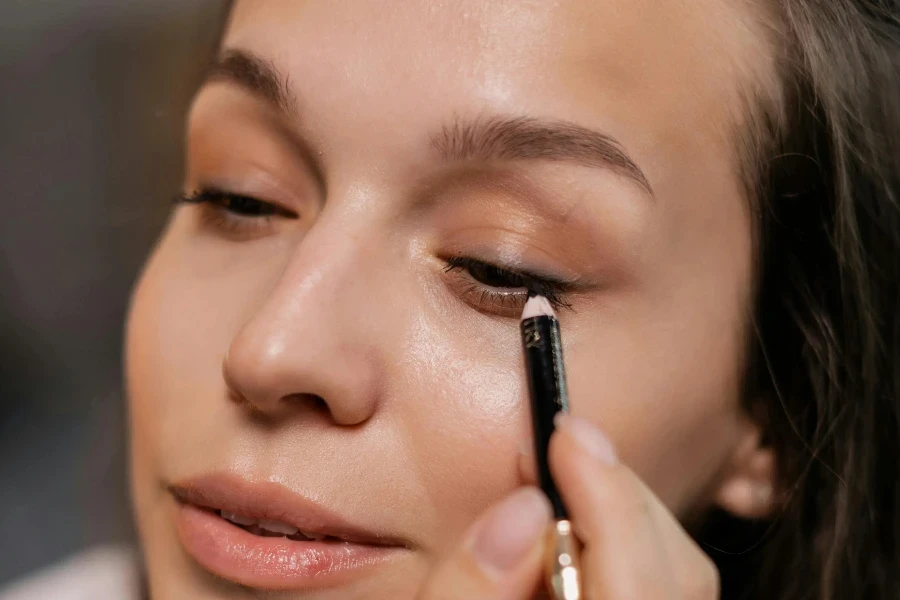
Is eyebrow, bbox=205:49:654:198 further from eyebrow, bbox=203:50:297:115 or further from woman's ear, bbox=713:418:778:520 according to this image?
woman's ear, bbox=713:418:778:520

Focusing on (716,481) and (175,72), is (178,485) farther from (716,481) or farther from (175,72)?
(175,72)

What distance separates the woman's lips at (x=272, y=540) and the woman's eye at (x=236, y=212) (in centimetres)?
25

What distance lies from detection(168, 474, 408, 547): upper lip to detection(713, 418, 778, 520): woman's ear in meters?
0.40

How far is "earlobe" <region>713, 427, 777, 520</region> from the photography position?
79 cm

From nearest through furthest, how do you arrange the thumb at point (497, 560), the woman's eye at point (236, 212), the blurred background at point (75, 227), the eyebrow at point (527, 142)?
the thumb at point (497, 560) < the eyebrow at point (527, 142) < the woman's eye at point (236, 212) < the blurred background at point (75, 227)

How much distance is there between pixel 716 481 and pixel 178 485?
55cm

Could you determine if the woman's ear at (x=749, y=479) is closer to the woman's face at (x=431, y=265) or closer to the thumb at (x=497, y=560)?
the woman's face at (x=431, y=265)

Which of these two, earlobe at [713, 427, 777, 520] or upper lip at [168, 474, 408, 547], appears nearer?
upper lip at [168, 474, 408, 547]

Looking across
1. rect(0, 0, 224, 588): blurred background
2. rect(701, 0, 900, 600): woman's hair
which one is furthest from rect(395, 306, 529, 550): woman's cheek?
rect(0, 0, 224, 588): blurred background

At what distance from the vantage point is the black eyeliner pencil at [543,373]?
0.55 meters

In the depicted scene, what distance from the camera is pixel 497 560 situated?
Answer: 1.55 ft

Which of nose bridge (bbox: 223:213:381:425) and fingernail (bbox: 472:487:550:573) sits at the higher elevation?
nose bridge (bbox: 223:213:381:425)

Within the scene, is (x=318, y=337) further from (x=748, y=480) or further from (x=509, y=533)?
(x=748, y=480)

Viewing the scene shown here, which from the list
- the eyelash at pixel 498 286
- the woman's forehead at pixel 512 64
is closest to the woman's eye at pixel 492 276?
the eyelash at pixel 498 286
